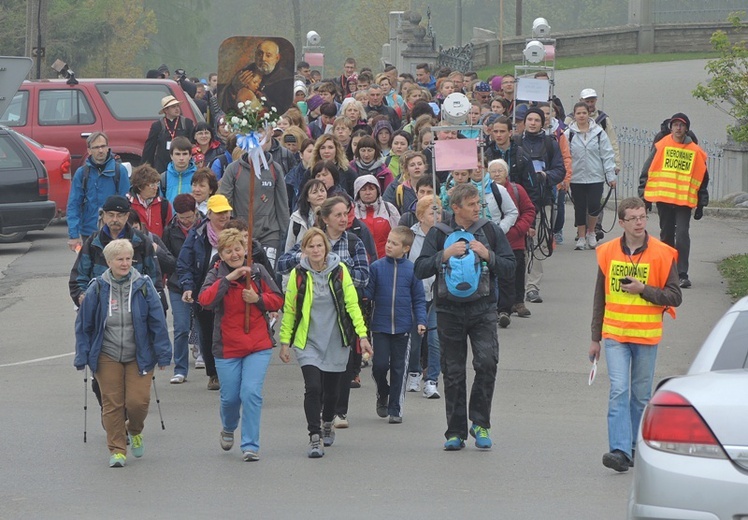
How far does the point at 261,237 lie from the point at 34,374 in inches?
90.9

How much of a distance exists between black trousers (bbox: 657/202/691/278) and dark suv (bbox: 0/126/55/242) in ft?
28.9

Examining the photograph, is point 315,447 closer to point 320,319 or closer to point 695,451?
point 320,319

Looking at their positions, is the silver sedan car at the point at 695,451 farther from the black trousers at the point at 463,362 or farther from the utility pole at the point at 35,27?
the utility pole at the point at 35,27

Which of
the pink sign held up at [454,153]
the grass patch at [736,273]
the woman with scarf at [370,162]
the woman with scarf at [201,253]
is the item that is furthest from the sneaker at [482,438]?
the grass patch at [736,273]

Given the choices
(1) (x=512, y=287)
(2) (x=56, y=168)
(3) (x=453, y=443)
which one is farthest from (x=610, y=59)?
(3) (x=453, y=443)

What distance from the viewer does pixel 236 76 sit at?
1295cm

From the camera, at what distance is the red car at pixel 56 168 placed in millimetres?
21172

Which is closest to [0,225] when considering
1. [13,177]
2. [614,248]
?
[13,177]

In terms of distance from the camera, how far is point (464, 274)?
9469 mm

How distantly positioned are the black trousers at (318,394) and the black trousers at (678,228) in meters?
7.07

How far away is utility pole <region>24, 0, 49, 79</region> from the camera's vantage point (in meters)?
31.6

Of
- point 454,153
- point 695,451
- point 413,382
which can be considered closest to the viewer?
point 695,451

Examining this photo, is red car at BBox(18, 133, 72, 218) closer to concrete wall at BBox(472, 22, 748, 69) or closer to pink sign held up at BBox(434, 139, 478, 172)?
pink sign held up at BBox(434, 139, 478, 172)

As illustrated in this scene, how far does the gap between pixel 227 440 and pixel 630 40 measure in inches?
1637
